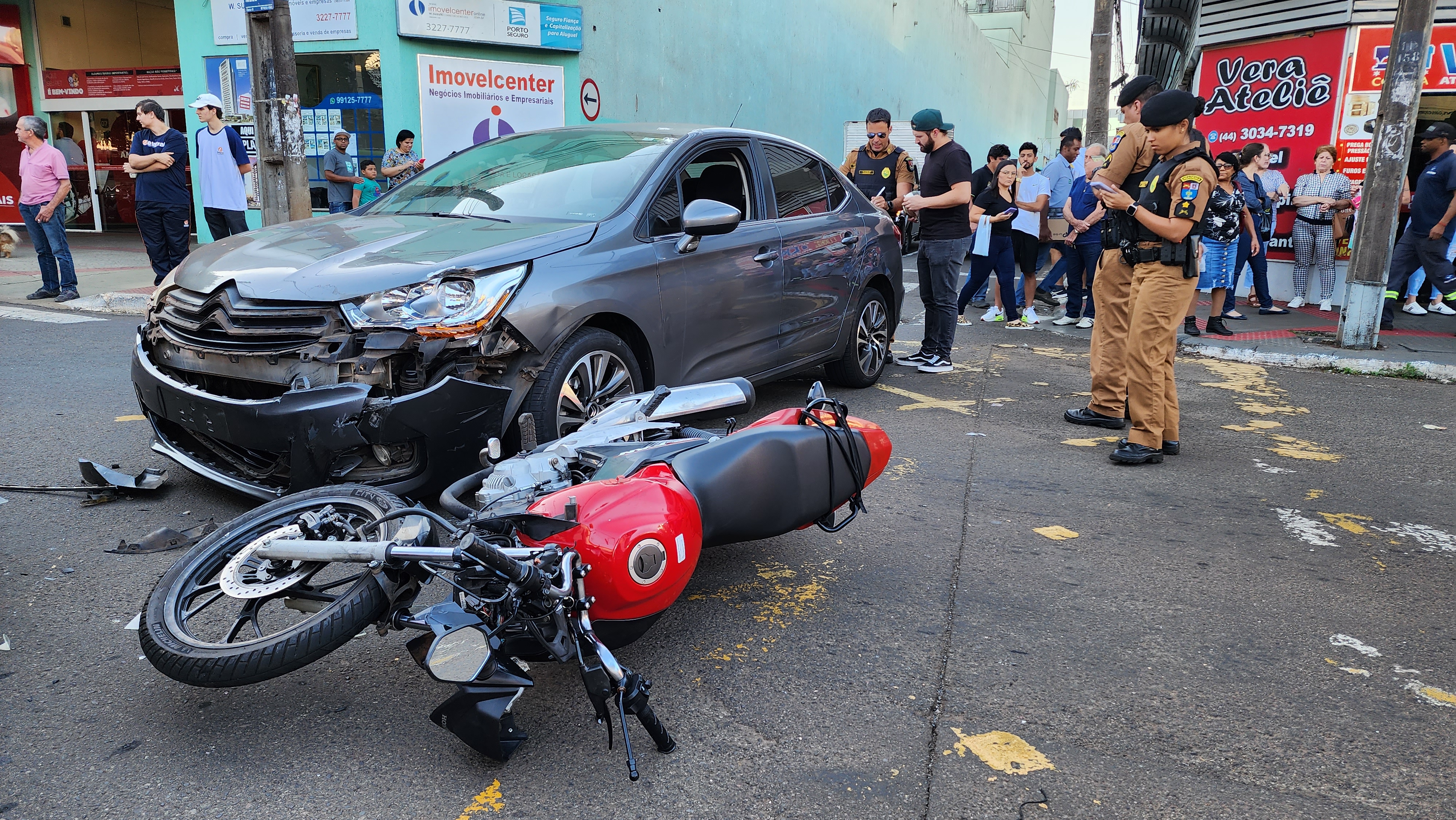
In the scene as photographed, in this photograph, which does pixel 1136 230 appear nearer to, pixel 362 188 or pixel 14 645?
pixel 14 645

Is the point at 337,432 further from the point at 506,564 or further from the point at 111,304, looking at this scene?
the point at 111,304

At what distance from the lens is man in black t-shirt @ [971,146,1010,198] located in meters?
11.0

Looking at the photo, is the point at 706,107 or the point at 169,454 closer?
the point at 169,454

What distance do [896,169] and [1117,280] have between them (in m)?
2.98

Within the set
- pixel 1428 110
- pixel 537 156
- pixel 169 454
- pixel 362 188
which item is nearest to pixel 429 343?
pixel 169 454

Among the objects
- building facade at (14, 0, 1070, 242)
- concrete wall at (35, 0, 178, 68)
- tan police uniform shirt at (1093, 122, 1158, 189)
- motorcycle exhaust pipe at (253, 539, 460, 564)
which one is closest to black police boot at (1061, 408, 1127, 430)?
tan police uniform shirt at (1093, 122, 1158, 189)

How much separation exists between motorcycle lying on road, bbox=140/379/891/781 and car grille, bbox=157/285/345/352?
32.7 inches

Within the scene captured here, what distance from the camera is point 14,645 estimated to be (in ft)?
9.57

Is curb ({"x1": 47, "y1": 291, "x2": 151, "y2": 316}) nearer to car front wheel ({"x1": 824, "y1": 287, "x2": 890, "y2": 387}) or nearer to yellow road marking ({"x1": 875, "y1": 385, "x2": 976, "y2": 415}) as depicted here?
car front wheel ({"x1": 824, "y1": 287, "x2": 890, "y2": 387})

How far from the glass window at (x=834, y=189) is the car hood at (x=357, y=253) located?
2278 mm

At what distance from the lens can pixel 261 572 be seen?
2660 mm

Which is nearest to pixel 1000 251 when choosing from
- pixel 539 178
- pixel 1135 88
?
pixel 1135 88

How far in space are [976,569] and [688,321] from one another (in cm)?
180

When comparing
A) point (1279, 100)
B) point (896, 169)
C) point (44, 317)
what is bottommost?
point (44, 317)
